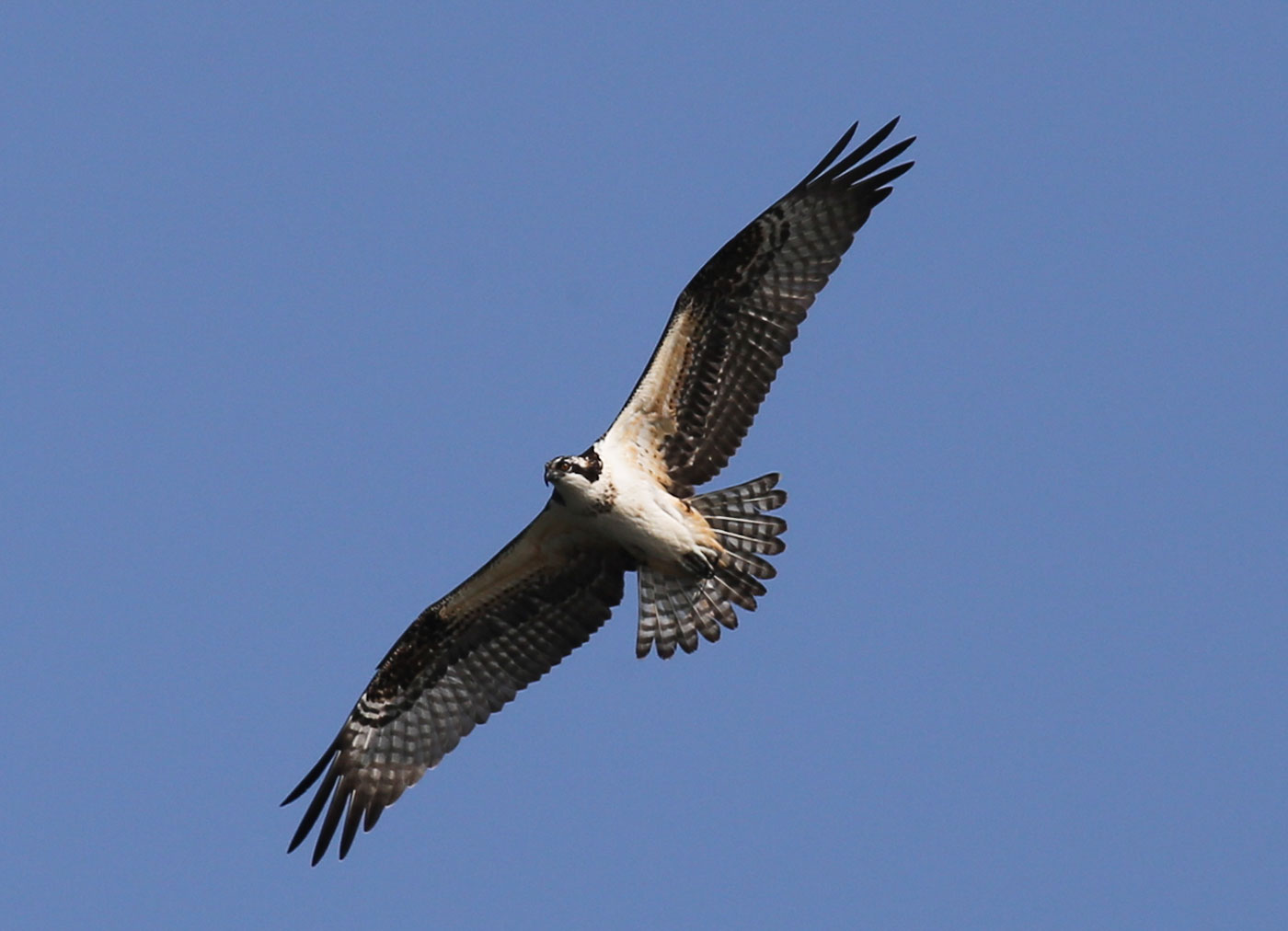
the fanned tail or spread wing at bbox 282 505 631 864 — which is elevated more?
spread wing at bbox 282 505 631 864

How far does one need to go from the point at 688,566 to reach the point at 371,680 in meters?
2.69

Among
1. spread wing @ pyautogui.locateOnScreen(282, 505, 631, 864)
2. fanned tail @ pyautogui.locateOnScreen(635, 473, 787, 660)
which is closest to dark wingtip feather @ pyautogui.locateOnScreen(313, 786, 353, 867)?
spread wing @ pyautogui.locateOnScreen(282, 505, 631, 864)

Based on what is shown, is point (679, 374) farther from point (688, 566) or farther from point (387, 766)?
point (387, 766)

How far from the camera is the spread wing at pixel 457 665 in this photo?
1505 centimetres

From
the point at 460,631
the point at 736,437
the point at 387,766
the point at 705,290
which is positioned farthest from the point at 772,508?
the point at 387,766

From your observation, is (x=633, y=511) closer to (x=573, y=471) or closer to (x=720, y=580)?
(x=573, y=471)

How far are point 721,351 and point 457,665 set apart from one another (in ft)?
10.5

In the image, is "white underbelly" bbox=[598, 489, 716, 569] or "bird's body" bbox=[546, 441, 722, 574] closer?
"bird's body" bbox=[546, 441, 722, 574]

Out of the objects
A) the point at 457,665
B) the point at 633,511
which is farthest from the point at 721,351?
the point at 457,665

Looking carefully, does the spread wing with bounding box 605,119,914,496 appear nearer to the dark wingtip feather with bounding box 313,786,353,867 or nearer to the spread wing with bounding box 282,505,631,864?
the spread wing with bounding box 282,505,631,864

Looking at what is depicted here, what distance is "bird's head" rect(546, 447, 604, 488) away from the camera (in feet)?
46.3

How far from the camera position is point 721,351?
14.6 m

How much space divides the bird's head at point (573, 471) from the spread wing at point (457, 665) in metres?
0.95

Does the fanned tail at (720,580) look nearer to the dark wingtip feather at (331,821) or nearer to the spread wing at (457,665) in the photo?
the spread wing at (457,665)
